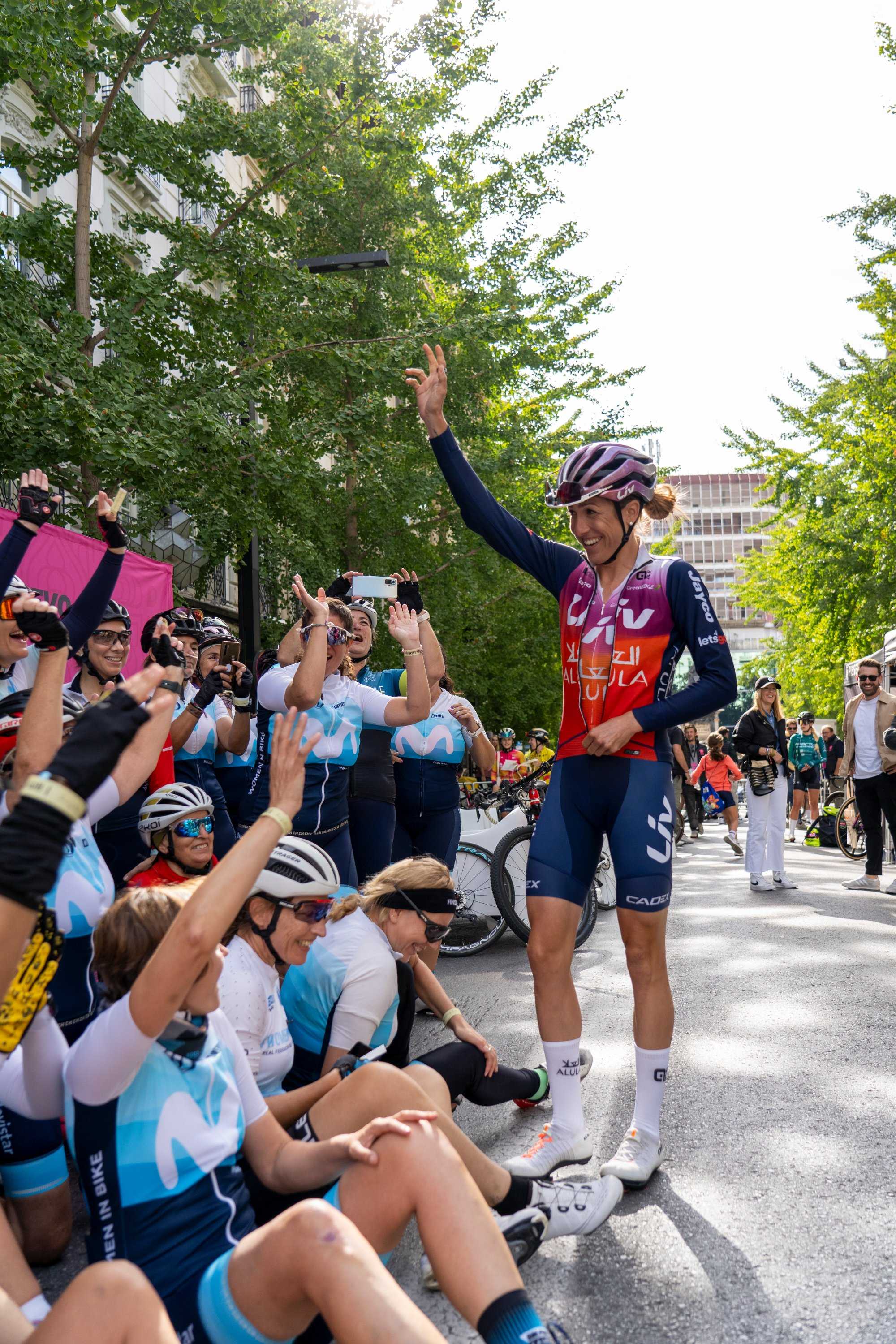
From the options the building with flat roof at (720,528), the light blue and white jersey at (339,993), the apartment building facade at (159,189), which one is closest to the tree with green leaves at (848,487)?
the apartment building facade at (159,189)

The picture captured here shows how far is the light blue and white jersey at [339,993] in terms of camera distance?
3533mm

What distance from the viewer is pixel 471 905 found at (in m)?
8.13

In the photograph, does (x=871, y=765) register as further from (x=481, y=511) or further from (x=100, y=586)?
(x=100, y=586)

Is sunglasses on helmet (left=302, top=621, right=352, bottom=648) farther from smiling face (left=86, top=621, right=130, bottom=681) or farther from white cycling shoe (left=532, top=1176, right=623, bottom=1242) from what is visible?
white cycling shoe (left=532, top=1176, right=623, bottom=1242)

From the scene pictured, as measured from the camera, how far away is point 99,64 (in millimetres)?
10516

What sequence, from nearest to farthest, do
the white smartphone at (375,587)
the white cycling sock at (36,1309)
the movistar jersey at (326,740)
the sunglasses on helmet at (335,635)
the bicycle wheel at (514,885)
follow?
the white cycling sock at (36,1309), the movistar jersey at (326,740), the sunglasses on helmet at (335,635), the white smartphone at (375,587), the bicycle wheel at (514,885)

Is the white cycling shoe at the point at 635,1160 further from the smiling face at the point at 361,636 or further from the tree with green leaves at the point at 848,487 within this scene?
the tree with green leaves at the point at 848,487

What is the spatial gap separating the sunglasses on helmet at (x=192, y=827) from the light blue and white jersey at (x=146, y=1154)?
7.17 feet

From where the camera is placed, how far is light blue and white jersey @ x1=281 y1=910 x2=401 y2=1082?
139 inches

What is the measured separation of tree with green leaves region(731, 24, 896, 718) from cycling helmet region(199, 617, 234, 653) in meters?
15.0

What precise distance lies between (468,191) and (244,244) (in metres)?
7.65

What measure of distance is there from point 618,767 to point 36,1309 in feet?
7.37

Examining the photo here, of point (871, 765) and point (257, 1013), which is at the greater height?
point (871, 765)

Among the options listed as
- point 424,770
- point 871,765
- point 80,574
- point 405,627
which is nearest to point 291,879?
point 405,627
